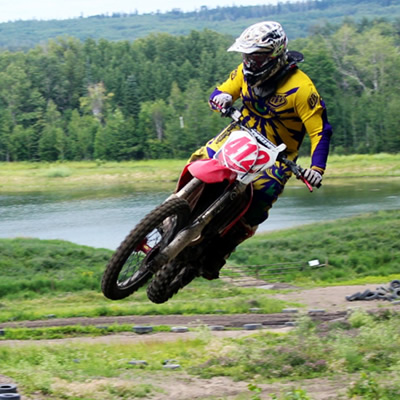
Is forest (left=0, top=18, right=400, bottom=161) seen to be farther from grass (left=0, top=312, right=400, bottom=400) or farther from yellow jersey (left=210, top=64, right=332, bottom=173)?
yellow jersey (left=210, top=64, right=332, bottom=173)

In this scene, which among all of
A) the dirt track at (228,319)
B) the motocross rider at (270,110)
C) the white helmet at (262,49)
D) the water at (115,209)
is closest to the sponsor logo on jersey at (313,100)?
the motocross rider at (270,110)

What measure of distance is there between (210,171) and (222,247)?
128 centimetres

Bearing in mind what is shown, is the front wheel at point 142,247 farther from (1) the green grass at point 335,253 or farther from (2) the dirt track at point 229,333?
(1) the green grass at point 335,253

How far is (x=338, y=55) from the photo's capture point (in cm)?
11694

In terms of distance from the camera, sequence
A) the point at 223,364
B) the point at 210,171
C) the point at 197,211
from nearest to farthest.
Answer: the point at 210,171
the point at 197,211
the point at 223,364

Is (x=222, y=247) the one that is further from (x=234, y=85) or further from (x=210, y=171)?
(x=234, y=85)

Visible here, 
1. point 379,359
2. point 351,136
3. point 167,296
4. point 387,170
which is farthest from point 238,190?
point 351,136

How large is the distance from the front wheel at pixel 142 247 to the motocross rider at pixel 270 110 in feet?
3.03

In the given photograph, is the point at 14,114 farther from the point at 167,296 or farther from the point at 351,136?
the point at 167,296

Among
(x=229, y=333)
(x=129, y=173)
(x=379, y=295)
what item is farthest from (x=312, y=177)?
(x=129, y=173)

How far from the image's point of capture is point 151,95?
111625 mm

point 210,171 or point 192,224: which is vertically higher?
point 210,171

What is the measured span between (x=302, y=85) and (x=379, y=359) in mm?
3362

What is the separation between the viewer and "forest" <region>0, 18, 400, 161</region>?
83.8 m
